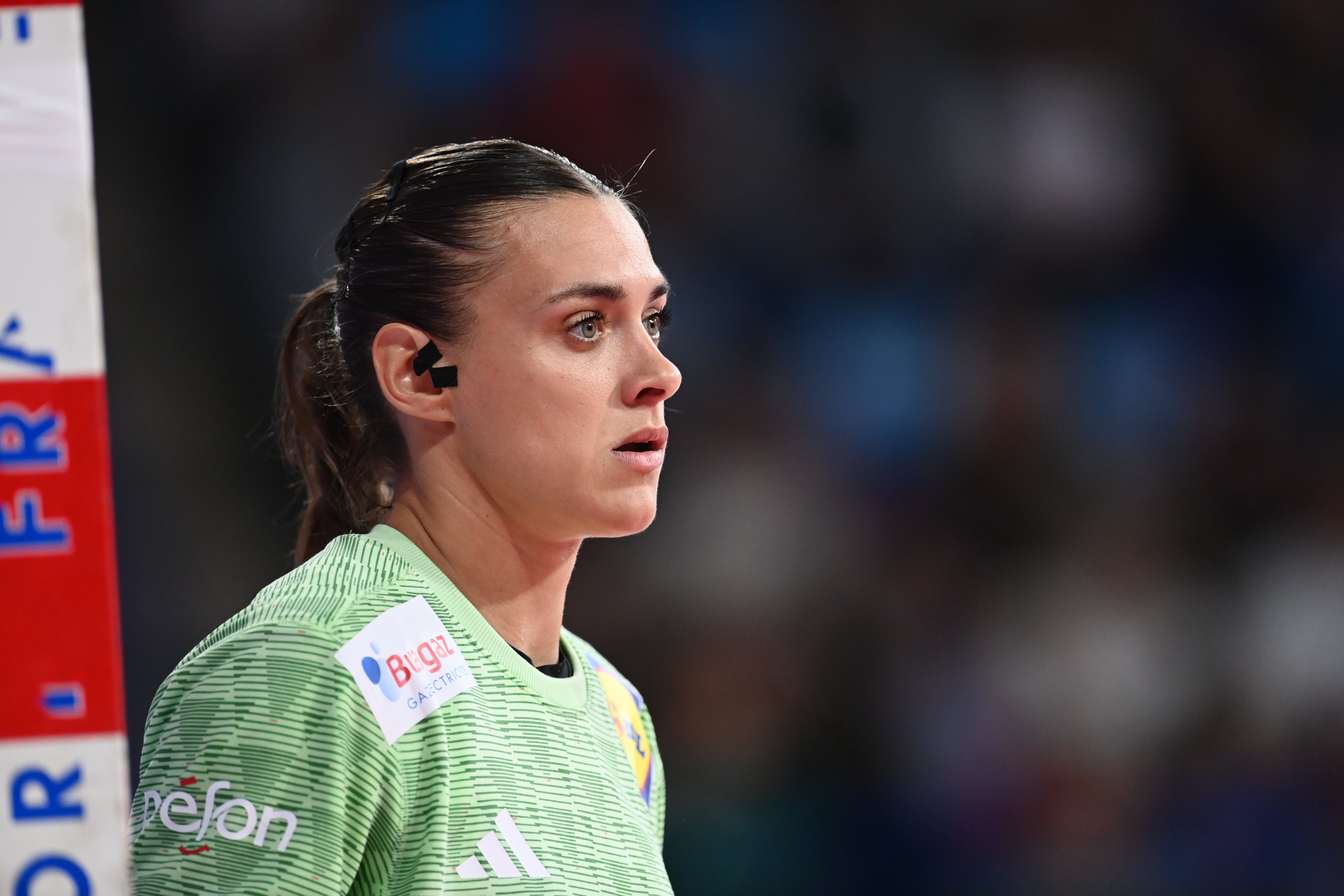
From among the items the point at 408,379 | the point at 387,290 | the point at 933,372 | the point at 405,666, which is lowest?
the point at 933,372

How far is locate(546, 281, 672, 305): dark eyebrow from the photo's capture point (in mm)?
1753

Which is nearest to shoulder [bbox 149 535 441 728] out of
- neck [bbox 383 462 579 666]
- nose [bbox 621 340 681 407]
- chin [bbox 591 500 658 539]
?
neck [bbox 383 462 579 666]

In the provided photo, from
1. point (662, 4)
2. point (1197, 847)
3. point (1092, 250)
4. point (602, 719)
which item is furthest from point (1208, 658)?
point (602, 719)

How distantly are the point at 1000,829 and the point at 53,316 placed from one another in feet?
11.4

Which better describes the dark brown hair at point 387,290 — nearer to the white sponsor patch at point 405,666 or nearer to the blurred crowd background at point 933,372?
the white sponsor patch at point 405,666

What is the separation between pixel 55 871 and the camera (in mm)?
862

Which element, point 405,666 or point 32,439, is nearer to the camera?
point 32,439

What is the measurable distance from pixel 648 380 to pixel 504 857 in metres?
0.61

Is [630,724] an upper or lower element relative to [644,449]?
lower

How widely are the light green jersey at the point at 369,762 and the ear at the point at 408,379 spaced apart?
16cm

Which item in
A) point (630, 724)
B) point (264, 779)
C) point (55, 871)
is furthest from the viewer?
point (630, 724)

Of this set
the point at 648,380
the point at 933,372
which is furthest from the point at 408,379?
the point at 933,372

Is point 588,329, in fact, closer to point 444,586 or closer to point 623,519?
point 623,519

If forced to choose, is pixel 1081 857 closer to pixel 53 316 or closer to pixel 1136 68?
pixel 1136 68
